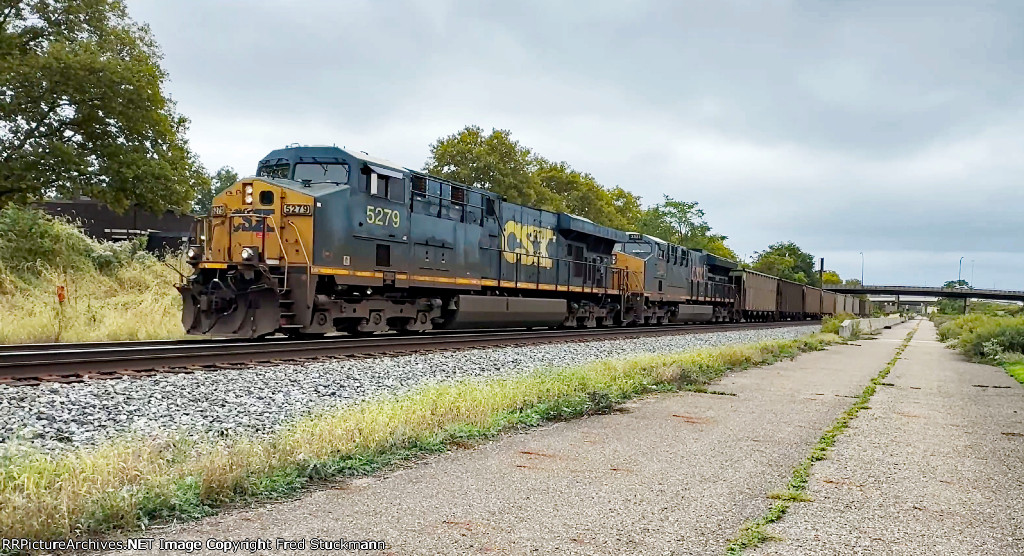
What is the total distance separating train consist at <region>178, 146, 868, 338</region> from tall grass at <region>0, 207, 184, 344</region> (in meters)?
2.37

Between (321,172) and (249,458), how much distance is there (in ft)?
34.0

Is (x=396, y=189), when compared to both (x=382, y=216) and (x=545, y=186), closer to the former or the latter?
(x=382, y=216)

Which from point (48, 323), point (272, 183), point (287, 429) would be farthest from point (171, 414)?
point (48, 323)

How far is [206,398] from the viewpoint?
23.6ft

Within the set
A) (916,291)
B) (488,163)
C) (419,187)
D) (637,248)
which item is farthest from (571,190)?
(916,291)

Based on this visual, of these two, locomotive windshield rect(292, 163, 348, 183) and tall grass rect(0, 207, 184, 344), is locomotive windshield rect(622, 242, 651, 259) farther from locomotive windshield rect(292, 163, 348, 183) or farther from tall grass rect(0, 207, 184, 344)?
locomotive windshield rect(292, 163, 348, 183)

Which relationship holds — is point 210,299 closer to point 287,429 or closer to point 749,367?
point 287,429

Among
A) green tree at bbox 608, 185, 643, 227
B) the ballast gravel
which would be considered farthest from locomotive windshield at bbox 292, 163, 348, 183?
green tree at bbox 608, 185, 643, 227

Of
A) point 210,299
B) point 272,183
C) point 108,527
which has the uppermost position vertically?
point 272,183

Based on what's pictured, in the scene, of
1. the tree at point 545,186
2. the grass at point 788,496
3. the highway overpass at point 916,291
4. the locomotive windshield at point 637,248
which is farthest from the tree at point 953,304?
the grass at point 788,496

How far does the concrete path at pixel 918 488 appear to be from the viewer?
3617 millimetres

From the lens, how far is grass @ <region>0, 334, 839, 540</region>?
→ 3502mm

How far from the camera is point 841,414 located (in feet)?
25.3

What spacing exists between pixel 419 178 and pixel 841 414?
10283 mm
